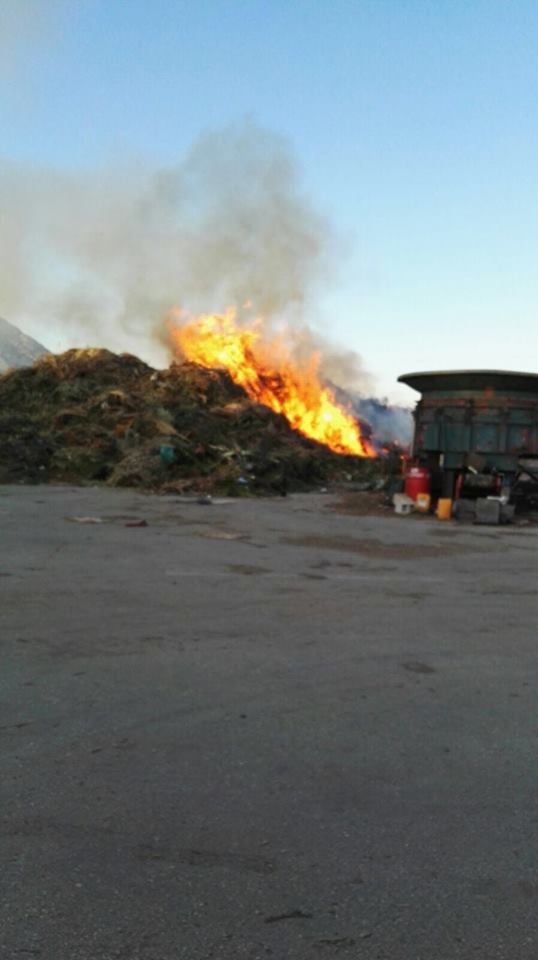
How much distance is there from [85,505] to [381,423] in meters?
28.5

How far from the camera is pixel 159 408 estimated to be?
25562mm

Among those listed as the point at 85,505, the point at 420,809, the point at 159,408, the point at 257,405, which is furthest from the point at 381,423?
the point at 420,809

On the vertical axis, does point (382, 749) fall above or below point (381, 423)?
below

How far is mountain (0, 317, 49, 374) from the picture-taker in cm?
5050

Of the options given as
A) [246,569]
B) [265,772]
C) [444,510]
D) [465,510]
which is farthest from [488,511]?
[265,772]

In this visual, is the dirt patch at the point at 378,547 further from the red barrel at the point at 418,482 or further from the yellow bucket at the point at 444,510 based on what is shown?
the red barrel at the point at 418,482

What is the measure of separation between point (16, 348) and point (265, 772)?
178 ft

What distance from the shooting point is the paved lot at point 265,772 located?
2.20m

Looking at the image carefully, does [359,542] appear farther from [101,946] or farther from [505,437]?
[101,946]

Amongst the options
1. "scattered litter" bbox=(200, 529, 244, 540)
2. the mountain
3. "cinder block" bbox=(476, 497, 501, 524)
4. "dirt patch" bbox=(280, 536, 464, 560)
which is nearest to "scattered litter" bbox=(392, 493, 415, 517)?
"cinder block" bbox=(476, 497, 501, 524)

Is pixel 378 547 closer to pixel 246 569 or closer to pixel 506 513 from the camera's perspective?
pixel 246 569

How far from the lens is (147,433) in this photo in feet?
78.8

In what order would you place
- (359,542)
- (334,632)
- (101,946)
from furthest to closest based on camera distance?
1. (359,542)
2. (334,632)
3. (101,946)

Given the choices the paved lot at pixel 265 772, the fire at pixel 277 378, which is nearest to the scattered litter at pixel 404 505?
the paved lot at pixel 265 772
